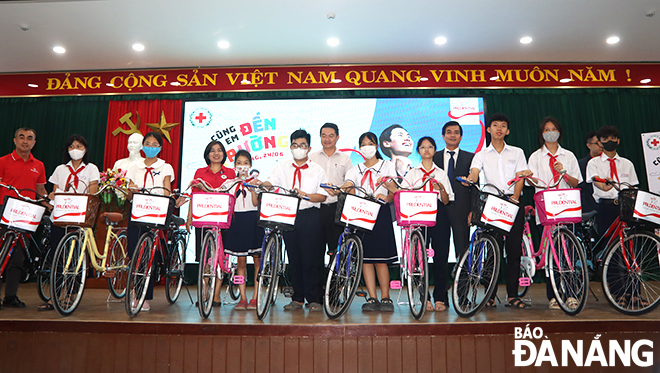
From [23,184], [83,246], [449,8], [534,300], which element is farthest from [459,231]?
[23,184]

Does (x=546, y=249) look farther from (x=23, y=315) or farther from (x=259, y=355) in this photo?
Result: (x=23, y=315)

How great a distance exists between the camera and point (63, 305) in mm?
3287

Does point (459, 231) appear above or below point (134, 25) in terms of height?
below

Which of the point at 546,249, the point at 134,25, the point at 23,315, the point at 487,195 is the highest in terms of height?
the point at 134,25

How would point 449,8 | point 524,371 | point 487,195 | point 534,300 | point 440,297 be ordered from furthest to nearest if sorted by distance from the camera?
1. point 449,8
2. point 534,300
3. point 440,297
4. point 487,195
5. point 524,371

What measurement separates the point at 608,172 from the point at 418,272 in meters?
2.22

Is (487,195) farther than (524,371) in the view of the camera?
Yes

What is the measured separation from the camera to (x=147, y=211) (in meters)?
3.17

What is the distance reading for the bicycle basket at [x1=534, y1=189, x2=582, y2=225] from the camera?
316 centimetres

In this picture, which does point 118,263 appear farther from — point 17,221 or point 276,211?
point 276,211

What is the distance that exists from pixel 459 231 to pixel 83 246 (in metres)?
3.08

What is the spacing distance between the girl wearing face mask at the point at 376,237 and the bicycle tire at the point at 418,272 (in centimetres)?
37

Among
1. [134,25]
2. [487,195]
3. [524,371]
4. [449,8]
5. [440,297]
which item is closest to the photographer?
[524,371]

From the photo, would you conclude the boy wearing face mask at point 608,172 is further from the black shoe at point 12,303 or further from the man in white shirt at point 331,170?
the black shoe at point 12,303
